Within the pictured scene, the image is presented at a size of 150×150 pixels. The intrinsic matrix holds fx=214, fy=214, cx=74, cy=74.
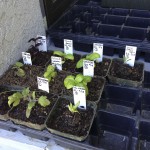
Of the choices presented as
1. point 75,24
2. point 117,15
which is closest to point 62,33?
point 75,24

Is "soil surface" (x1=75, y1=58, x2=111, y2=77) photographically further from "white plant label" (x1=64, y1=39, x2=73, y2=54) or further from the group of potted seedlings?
"white plant label" (x1=64, y1=39, x2=73, y2=54)

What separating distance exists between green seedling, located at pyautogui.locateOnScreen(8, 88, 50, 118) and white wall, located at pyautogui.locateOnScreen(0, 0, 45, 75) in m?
0.28

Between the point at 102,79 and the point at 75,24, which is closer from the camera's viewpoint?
the point at 102,79

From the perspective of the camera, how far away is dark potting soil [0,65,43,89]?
1.11 metres

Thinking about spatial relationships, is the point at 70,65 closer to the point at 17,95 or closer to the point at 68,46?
the point at 68,46

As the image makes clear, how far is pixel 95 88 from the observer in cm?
102

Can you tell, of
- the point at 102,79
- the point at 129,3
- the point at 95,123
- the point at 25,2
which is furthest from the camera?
the point at 129,3

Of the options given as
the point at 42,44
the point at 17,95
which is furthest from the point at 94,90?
the point at 42,44

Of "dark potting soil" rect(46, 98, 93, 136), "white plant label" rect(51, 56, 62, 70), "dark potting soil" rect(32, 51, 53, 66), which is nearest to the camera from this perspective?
"dark potting soil" rect(46, 98, 93, 136)

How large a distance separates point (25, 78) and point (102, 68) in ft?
1.36

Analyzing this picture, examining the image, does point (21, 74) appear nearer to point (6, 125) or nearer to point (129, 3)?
point (6, 125)

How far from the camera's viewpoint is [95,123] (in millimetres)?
935

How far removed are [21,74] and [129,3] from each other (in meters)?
0.96

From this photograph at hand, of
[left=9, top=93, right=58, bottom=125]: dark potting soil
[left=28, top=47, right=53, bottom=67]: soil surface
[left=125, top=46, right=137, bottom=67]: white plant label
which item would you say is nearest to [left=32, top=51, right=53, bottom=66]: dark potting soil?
[left=28, top=47, right=53, bottom=67]: soil surface
